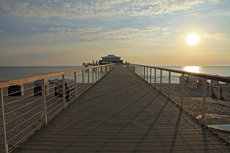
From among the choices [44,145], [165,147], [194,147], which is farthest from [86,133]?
[194,147]

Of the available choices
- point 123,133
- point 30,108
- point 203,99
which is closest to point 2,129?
point 123,133

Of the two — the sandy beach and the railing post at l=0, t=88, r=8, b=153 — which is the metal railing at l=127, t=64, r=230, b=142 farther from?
the railing post at l=0, t=88, r=8, b=153

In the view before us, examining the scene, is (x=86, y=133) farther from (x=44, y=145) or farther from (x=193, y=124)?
(x=193, y=124)

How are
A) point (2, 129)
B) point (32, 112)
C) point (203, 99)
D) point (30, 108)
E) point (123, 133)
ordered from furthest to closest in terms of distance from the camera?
point (30, 108) < point (32, 112) < point (203, 99) < point (123, 133) < point (2, 129)

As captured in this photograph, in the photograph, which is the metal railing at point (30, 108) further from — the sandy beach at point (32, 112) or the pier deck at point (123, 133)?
the pier deck at point (123, 133)

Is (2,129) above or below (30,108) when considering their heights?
above

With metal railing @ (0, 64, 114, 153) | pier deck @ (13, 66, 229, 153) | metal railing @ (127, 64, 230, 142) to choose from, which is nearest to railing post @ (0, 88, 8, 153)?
metal railing @ (0, 64, 114, 153)

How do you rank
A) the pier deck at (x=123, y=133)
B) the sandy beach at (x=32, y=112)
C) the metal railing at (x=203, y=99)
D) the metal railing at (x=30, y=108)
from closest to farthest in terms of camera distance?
1. the metal railing at (x=30, y=108)
2. the pier deck at (x=123, y=133)
3. the metal railing at (x=203, y=99)
4. the sandy beach at (x=32, y=112)

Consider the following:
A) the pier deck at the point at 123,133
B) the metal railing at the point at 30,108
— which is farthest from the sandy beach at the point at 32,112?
the pier deck at the point at 123,133

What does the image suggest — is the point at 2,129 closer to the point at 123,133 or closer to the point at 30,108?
the point at 123,133

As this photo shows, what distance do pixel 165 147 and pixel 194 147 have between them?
16.0 inches

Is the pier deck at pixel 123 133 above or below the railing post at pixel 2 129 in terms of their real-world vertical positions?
below

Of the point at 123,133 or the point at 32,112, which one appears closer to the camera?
the point at 123,133

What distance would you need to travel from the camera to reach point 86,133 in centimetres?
276
